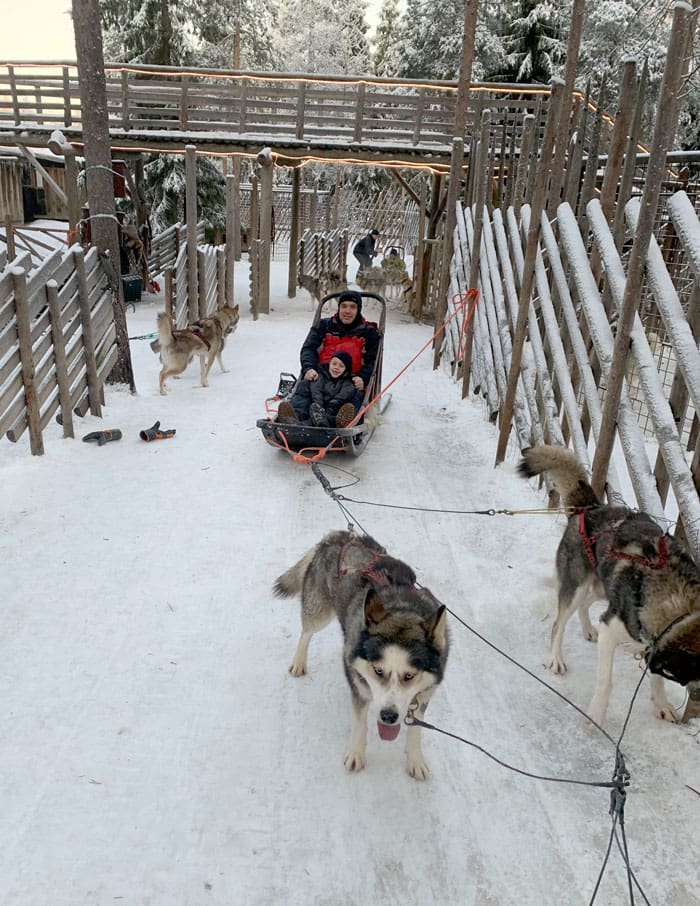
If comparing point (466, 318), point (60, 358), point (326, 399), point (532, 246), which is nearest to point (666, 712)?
point (532, 246)

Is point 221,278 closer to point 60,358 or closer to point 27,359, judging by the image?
point 60,358

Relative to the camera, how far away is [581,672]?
3.08 meters

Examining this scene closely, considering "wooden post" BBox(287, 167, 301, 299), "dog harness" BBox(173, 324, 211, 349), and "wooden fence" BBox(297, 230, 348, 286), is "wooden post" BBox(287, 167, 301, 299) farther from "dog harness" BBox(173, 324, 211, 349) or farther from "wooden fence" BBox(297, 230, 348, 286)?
"dog harness" BBox(173, 324, 211, 349)

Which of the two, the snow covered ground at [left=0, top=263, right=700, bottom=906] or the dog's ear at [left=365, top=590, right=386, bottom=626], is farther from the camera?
the dog's ear at [left=365, top=590, right=386, bottom=626]

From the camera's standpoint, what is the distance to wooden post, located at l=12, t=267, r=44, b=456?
5.09 m

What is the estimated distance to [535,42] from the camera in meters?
20.1

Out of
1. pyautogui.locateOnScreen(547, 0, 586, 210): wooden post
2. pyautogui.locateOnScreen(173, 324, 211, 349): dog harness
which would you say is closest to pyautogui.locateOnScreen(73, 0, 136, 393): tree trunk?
pyautogui.locateOnScreen(173, 324, 211, 349): dog harness

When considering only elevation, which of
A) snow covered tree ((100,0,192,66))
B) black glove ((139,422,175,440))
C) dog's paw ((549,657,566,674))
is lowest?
black glove ((139,422,175,440))

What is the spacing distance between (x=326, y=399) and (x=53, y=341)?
2.48 metres

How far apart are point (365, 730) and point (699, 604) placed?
1327mm

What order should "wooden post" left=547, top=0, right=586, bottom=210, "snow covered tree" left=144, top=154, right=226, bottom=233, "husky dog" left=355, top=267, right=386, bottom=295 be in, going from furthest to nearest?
"snow covered tree" left=144, top=154, right=226, bottom=233 < "husky dog" left=355, top=267, right=386, bottom=295 < "wooden post" left=547, top=0, right=586, bottom=210

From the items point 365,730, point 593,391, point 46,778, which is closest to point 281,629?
point 365,730

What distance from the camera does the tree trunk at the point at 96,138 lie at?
644 cm

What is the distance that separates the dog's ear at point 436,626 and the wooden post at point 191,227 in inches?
357
